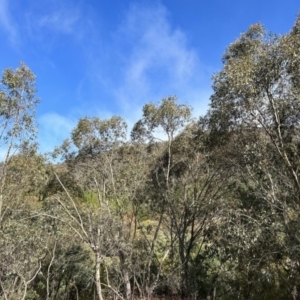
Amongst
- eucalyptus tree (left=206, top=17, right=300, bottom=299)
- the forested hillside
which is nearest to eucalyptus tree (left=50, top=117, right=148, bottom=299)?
the forested hillside

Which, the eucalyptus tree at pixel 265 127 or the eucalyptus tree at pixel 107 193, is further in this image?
the eucalyptus tree at pixel 107 193

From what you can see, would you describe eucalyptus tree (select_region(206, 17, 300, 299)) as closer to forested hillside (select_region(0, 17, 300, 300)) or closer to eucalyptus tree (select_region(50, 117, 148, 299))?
forested hillside (select_region(0, 17, 300, 300))

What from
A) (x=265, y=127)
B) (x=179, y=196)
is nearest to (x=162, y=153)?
(x=179, y=196)

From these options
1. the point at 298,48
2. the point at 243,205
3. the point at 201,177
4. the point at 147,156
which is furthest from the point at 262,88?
the point at 147,156

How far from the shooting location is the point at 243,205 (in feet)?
30.1

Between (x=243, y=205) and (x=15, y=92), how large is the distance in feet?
23.4

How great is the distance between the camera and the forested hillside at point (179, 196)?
7105 mm

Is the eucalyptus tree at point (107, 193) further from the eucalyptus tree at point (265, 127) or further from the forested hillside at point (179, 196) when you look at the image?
the eucalyptus tree at point (265, 127)

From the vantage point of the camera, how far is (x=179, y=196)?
37.8 feet

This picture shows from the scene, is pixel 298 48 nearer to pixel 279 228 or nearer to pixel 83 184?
pixel 279 228

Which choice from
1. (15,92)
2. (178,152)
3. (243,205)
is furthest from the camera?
(178,152)

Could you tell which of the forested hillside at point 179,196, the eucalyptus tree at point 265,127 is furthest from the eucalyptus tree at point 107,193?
the eucalyptus tree at point 265,127

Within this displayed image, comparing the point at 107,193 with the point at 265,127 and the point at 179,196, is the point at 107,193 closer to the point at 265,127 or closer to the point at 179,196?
the point at 179,196

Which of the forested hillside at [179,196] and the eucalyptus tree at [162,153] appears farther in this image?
the eucalyptus tree at [162,153]
